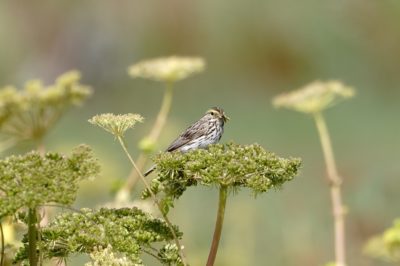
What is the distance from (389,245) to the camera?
7.48m

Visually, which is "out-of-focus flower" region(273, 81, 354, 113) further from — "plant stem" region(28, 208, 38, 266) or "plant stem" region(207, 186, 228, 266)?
"plant stem" region(28, 208, 38, 266)

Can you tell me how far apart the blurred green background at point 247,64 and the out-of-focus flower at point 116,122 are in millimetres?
8026

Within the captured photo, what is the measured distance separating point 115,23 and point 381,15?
548 cm

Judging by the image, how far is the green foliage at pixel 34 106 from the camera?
8.33 m

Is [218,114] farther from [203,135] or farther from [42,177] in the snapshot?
[42,177]

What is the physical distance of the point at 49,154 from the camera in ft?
16.5

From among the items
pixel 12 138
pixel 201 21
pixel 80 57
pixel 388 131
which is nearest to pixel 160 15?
pixel 201 21

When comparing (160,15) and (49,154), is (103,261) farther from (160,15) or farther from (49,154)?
(160,15)

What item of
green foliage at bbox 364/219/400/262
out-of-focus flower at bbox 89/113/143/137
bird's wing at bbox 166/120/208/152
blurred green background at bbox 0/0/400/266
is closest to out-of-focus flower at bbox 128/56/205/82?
bird's wing at bbox 166/120/208/152

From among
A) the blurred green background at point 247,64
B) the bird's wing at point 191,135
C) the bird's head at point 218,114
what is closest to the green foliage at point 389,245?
the bird's head at point 218,114

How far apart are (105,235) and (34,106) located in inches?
136

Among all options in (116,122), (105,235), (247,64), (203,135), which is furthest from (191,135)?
(247,64)

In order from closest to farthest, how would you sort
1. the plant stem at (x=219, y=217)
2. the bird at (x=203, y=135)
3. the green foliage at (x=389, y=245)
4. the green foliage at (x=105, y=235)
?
the green foliage at (x=105, y=235)
the plant stem at (x=219, y=217)
the green foliage at (x=389, y=245)
the bird at (x=203, y=135)

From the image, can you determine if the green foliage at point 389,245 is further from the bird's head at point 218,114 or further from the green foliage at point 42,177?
the green foliage at point 42,177
